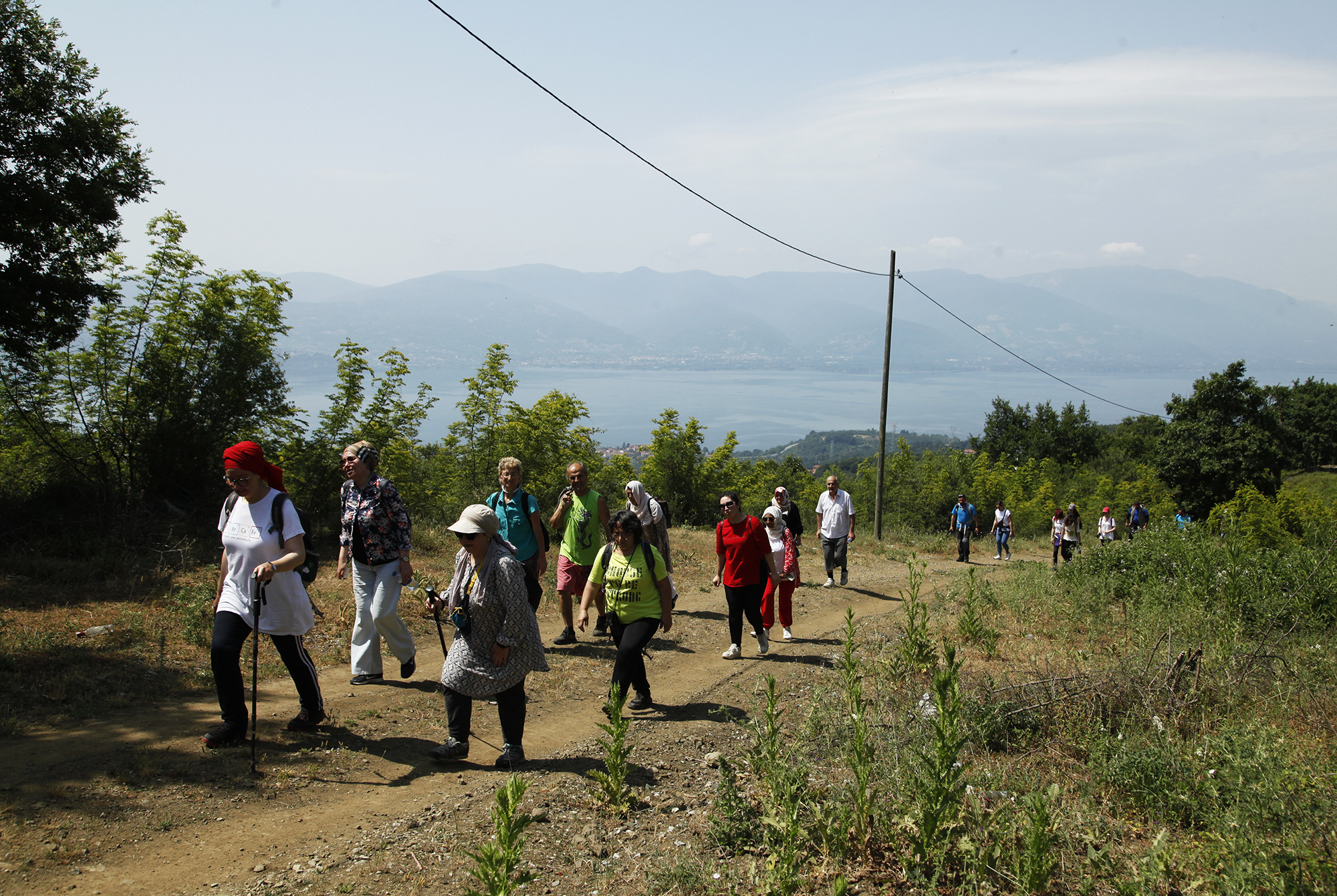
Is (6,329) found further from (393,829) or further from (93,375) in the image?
(393,829)

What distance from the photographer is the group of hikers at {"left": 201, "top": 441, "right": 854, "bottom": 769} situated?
4742 millimetres

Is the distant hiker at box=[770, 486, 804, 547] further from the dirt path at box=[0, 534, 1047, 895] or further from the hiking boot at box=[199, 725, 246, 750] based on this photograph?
the hiking boot at box=[199, 725, 246, 750]

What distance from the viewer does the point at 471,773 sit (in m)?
4.85

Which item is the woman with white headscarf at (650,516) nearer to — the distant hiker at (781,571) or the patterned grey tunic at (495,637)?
the distant hiker at (781,571)

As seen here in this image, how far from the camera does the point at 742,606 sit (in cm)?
784

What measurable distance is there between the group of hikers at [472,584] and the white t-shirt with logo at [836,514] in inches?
118

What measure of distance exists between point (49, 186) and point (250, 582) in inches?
426

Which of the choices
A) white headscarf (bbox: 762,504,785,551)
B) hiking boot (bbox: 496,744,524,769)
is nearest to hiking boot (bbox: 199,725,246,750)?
hiking boot (bbox: 496,744,524,769)

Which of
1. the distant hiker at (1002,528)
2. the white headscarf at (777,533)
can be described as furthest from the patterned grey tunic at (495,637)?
the distant hiker at (1002,528)

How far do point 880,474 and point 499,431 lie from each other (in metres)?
13.2

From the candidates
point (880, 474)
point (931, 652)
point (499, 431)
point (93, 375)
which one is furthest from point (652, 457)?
point (931, 652)

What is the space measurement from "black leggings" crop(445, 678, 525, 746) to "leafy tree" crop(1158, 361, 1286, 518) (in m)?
51.6

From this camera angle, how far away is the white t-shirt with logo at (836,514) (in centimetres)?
1176

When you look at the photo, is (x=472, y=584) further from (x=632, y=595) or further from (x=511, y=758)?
(x=632, y=595)
